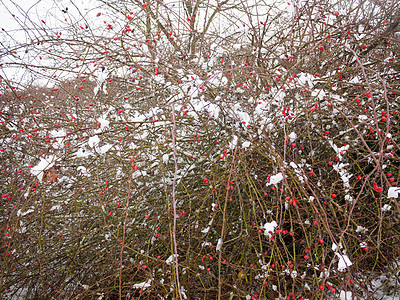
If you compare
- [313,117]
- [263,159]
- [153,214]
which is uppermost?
[313,117]

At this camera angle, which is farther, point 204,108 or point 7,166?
point 7,166

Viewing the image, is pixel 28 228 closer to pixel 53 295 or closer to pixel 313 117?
pixel 53 295

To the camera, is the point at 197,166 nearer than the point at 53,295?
No

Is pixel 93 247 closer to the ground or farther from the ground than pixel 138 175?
closer to the ground

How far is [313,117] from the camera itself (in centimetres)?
198

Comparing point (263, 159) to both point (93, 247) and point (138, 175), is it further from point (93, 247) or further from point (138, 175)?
point (93, 247)

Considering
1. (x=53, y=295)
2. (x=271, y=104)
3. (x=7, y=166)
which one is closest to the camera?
(x=53, y=295)

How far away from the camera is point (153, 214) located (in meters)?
2.08

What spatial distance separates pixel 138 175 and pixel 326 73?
1768 millimetres

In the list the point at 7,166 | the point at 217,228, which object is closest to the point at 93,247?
the point at 217,228

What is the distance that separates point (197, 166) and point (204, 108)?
1.62ft

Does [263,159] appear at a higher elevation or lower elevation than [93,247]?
higher

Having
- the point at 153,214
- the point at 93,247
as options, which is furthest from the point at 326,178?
the point at 93,247

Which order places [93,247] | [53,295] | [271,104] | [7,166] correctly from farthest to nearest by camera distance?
[7,166] < [93,247] < [271,104] < [53,295]
